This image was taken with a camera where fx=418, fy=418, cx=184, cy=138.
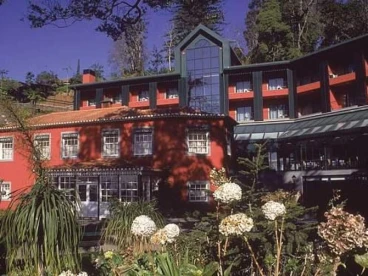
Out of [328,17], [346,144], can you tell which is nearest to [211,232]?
[346,144]

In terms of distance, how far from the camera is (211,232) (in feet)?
17.8

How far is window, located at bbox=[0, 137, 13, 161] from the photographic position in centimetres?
2900

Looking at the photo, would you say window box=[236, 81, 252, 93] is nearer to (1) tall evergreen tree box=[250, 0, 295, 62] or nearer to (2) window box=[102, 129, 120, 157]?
(1) tall evergreen tree box=[250, 0, 295, 62]

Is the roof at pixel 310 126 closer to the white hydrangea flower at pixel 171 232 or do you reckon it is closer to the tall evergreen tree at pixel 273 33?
the tall evergreen tree at pixel 273 33

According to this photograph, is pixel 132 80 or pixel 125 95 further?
pixel 125 95

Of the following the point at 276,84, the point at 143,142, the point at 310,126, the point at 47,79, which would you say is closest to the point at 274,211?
the point at 143,142

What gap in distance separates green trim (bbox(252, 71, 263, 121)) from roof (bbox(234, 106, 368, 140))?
2.76 feet

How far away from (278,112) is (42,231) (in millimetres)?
36169

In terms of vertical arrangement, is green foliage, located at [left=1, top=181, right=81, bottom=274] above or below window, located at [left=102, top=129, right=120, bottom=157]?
below

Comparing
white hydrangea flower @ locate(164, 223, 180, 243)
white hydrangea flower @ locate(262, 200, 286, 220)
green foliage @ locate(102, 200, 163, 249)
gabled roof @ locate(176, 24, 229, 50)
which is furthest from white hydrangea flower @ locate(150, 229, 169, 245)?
gabled roof @ locate(176, 24, 229, 50)

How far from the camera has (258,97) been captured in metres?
39.4

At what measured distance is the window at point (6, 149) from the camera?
29.0 metres

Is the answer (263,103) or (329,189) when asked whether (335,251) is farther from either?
(263,103)

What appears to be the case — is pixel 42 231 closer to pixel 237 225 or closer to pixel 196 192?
pixel 237 225
